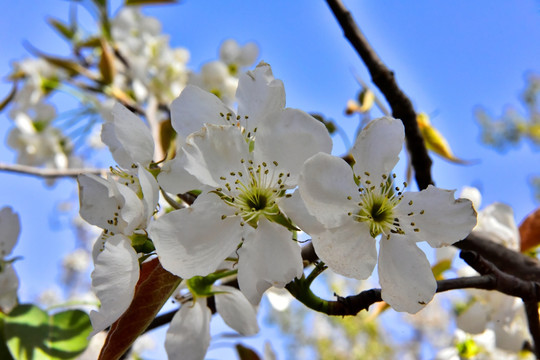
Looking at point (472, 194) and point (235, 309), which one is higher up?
point (472, 194)

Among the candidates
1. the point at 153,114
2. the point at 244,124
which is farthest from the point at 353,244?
the point at 153,114

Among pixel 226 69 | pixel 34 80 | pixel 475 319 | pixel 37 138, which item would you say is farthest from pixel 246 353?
pixel 34 80

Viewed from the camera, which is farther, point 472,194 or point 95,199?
point 472,194

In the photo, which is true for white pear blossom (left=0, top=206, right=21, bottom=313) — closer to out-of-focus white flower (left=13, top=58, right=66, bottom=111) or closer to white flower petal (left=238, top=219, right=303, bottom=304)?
white flower petal (left=238, top=219, right=303, bottom=304)

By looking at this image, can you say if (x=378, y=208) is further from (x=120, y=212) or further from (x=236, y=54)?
(x=236, y=54)

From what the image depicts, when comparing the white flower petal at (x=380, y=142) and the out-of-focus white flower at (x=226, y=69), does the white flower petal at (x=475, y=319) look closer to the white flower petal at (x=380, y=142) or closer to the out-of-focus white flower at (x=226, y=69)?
the white flower petal at (x=380, y=142)

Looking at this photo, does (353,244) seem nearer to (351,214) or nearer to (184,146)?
(351,214)
